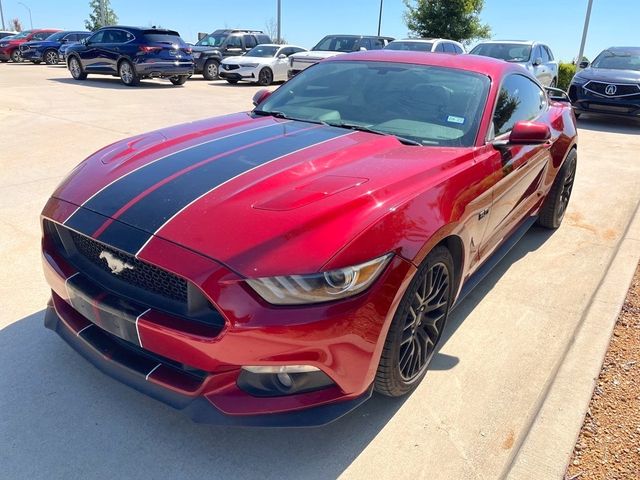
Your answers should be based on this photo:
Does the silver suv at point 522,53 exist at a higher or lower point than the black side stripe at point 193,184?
higher

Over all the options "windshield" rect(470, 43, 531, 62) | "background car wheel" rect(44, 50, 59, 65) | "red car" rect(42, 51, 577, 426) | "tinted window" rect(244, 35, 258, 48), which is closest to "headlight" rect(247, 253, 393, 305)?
"red car" rect(42, 51, 577, 426)

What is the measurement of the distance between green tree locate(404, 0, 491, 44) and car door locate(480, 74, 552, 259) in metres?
27.8

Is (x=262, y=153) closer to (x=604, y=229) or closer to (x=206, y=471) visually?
(x=206, y=471)

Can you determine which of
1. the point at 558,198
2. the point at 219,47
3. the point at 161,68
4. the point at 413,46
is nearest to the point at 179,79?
the point at 161,68

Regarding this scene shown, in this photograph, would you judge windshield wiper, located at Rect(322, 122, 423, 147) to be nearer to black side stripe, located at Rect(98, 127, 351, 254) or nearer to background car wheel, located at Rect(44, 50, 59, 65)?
black side stripe, located at Rect(98, 127, 351, 254)

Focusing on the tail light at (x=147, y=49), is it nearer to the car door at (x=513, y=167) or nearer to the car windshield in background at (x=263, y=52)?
the car windshield in background at (x=263, y=52)

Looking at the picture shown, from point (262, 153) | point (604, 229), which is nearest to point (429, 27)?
point (604, 229)

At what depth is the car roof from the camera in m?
3.44

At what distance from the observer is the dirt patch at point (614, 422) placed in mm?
2186

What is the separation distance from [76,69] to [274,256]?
1709cm

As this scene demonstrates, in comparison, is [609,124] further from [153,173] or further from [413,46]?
[153,173]

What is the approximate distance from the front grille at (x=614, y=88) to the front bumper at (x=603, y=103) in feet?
0.21

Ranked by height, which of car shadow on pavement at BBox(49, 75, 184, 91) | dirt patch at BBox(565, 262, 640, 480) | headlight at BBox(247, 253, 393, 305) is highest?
headlight at BBox(247, 253, 393, 305)

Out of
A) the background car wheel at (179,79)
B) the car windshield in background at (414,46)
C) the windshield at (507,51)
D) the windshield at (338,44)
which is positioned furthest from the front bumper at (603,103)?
the background car wheel at (179,79)
